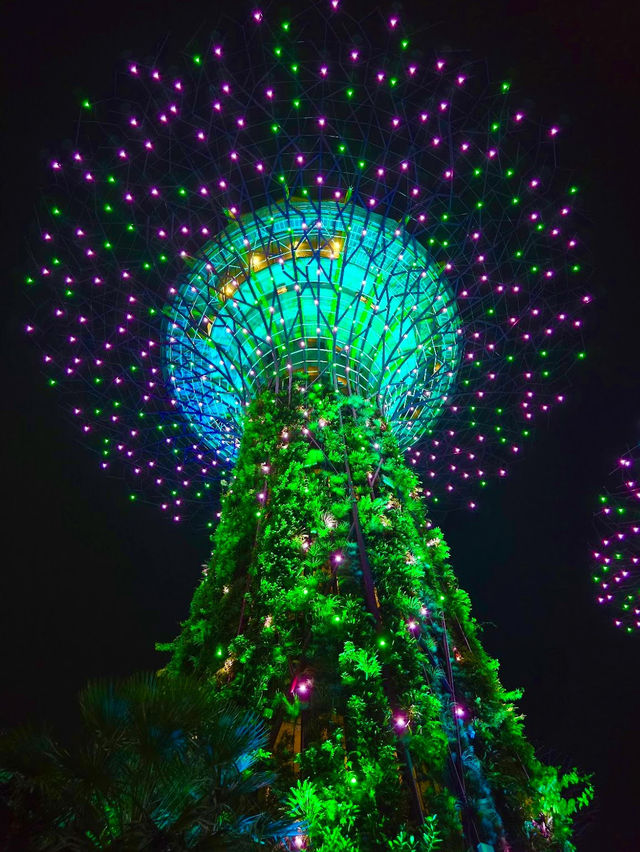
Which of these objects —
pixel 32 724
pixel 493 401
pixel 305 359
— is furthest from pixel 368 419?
pixel 32 724

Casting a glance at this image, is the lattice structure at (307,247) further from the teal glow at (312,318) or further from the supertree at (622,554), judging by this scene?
the supertree at (622,554)

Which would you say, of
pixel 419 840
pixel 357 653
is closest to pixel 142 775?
pixel 419 840

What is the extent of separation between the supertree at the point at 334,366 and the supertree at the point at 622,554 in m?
2.94

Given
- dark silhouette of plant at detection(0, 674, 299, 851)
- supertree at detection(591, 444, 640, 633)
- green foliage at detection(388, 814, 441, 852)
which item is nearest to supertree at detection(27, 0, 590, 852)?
green foliage at detection(388, 814, 441, 852)

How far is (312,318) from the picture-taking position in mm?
12953

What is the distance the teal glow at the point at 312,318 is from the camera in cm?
1172

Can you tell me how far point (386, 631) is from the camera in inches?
252

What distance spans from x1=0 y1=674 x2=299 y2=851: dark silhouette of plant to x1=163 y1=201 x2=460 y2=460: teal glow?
8074 millimetres

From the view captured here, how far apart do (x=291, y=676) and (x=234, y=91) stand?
918 centimetres

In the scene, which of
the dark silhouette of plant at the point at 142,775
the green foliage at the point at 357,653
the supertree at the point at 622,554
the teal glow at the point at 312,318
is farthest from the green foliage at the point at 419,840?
the supertree at the point at 622,554

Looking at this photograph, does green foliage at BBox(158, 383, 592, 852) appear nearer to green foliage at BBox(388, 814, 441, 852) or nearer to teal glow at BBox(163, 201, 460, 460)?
green foliage at BBox(388, 814, 441, 852)

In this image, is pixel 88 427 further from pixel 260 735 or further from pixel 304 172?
pixel 260 735

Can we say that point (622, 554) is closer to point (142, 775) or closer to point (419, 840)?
point (419, 840)

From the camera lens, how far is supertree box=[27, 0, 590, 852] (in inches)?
228
